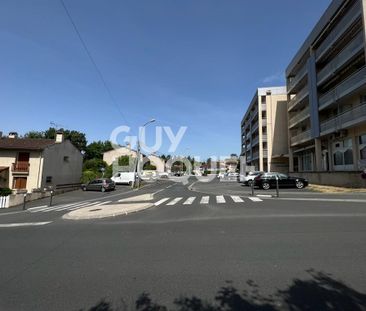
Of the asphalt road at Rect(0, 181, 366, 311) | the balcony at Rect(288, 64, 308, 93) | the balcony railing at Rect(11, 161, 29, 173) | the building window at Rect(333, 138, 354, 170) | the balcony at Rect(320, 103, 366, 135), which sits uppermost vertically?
the balcony at Rect(288, 64, 308, 93)

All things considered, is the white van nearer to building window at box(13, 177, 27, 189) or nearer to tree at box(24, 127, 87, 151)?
building window at box(13, 177, 27, 189)

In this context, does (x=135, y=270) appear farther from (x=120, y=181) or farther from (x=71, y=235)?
(x=120, y=181)

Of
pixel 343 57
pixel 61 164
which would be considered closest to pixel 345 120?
pixel 343 57

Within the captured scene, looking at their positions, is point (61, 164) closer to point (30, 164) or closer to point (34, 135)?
point (30, 164)

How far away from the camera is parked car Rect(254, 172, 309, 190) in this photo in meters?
23.9

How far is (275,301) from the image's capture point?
363 cm

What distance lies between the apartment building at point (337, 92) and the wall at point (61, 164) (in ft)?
98.9

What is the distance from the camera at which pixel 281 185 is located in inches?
945

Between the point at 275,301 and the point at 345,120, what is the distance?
24.4 m

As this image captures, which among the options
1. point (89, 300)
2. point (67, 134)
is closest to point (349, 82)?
point (89, 300)

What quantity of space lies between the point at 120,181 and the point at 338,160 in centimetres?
3127

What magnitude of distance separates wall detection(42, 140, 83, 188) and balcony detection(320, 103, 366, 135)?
100ft

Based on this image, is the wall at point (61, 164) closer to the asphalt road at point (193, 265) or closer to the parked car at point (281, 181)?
the parked car at point (281, 181)

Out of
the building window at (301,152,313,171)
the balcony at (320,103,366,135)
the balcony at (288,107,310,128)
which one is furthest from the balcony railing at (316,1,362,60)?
the building window at (301,152,313,171)
